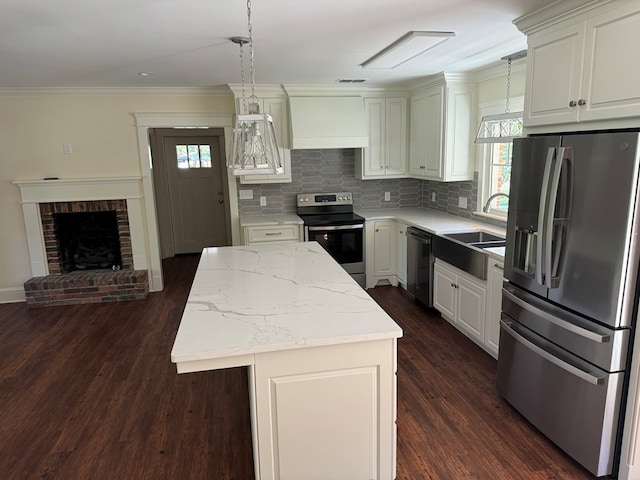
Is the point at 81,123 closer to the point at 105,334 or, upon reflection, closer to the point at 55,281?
the point at 55,281

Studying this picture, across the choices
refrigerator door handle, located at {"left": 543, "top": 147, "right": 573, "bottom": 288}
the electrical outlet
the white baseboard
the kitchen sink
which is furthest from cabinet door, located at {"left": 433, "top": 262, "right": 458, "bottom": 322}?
the white baseboard

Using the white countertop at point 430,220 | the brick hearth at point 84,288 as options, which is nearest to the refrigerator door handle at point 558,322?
A: the white countertop at point 430,220

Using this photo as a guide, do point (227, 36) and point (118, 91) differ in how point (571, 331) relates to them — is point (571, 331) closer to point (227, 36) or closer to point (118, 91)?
point (227, 36)

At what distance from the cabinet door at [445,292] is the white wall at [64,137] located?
2995mm

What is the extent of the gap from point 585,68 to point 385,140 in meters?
3.06

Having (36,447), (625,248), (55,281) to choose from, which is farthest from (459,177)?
(55,281)

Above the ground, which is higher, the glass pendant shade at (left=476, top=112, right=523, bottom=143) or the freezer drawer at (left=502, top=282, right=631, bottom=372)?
the glass pendant shade at (left=476, top=112, right=523, bottom=143)

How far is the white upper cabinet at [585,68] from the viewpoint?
6.14ft

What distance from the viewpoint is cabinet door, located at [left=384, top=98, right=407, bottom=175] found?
5.04 m

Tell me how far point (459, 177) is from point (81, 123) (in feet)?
13.6

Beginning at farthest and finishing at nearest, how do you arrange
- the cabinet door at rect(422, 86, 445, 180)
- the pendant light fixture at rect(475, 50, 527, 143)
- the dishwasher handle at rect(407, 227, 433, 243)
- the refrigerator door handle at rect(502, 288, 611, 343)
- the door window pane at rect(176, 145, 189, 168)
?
1. the door window pane at rect(176, 145, 189, 168)
2. the cabinet door at rect(422, 86, 445, 180)
3. the dishwasher handle at rect(407, 227, 433, 243)
4. the pendant light fixture at rect(475, 50, 527, 143)
5. the refrigerator door handle at rect(502, 288, 611, 343)

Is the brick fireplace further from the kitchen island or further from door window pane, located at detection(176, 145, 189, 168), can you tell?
the kitchen island

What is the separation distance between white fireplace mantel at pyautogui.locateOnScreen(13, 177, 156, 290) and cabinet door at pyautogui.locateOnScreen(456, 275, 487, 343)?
3.65m

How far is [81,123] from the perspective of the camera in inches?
189
